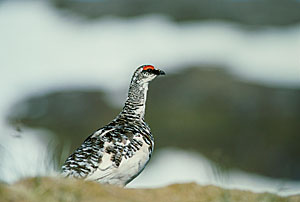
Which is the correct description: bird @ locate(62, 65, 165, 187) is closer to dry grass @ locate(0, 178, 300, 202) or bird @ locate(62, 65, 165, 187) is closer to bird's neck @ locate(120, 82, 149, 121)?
bird's neck @ locate(120, 82, 149, 121)

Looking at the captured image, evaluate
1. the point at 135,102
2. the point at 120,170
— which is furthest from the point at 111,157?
the point at 135,102

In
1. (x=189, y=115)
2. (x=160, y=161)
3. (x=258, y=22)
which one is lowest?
(x=160, y=161)

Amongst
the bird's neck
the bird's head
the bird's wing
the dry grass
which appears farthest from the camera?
the bird's head

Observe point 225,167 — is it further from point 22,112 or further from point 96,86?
point 96,86

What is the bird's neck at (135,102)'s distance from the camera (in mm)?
6646

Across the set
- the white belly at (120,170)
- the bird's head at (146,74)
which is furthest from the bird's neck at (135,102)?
the white belly at (120,170)

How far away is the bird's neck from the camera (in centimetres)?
665

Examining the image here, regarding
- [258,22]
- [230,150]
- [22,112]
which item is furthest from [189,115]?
[258,22]

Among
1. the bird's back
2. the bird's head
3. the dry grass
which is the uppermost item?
the bird's head

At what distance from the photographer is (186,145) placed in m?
29.4

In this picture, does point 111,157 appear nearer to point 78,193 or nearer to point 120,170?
point 120,170

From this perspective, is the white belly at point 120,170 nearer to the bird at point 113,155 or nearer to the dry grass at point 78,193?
the bird at point 113,155

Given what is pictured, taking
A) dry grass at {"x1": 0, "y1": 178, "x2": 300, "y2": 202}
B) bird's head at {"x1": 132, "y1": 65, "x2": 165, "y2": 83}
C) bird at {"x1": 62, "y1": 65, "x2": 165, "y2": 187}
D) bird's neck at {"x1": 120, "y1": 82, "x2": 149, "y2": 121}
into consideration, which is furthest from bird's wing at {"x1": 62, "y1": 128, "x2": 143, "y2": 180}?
bird's head at {"x1": 132, "y1": 65, "x2": 165, "y2": 83}

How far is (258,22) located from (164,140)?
102ft
